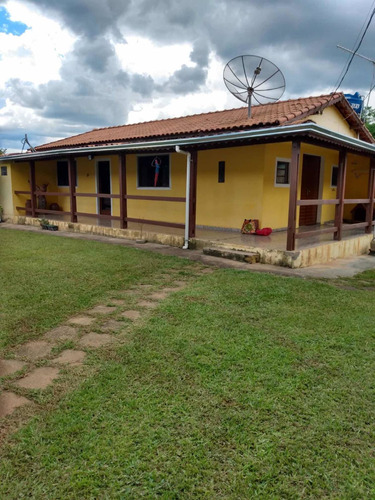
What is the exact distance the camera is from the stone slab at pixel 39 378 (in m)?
2.63

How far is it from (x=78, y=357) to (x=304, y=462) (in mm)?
1934

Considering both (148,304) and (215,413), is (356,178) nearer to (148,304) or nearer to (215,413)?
(148,304)

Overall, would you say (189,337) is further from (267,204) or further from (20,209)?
(20,209)

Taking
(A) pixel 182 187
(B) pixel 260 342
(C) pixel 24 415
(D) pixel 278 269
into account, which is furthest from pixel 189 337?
(A) pixel 182 187

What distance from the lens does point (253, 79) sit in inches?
357

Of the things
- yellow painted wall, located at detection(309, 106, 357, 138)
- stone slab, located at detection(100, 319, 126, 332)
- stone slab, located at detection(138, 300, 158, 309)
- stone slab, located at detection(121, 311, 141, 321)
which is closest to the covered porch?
yellow painted wall, located at detection(309, 106, 357, 138)

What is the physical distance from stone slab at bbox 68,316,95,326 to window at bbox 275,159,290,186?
654cm

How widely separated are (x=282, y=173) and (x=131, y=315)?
259 inches

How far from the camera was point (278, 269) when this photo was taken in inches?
249

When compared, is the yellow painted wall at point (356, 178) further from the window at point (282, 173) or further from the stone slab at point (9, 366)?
the stone slab at point (9, 366)

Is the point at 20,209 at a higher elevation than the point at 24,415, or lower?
higher

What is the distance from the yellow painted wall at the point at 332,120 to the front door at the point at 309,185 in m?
0.98

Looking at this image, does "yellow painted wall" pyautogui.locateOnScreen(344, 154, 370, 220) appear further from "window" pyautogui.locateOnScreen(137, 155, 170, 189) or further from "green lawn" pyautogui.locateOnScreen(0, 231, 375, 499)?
"green lawn" pyautogui.locateOnScreen(0, 231, 375, 499)

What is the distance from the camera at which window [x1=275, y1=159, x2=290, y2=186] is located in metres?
9.05
